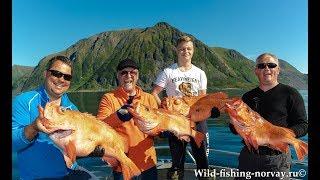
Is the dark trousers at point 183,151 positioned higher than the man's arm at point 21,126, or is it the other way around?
the man's arm at point 21,126

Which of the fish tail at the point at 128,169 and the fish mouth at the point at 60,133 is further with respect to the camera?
the fish tail at the point at 128,169

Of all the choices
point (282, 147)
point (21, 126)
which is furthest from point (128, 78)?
point (282, 147)

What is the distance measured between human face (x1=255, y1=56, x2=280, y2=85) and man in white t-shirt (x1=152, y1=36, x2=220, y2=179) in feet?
2.56

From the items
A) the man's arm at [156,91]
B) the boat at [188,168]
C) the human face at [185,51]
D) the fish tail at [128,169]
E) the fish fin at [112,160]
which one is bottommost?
the boat at [188,168]

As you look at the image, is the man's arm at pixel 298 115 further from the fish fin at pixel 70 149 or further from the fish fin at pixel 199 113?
the fish fin at pixel 70 149

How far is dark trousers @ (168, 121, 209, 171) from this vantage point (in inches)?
239

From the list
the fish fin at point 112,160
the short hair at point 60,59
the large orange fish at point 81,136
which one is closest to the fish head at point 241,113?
the large orange fish at point 81,136

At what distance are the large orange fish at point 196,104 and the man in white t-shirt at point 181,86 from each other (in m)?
0.11

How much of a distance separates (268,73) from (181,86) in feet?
3.79

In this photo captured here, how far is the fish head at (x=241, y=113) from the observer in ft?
18.7

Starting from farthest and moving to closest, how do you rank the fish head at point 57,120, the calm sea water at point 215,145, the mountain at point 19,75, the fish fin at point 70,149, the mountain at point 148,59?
the calm sea water at point 215,145, the mountain at point 19,75, the mountain at point 148,59, the fish fin at point 70,149, the fish head at point 57,120

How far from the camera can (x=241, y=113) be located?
18.7 feet

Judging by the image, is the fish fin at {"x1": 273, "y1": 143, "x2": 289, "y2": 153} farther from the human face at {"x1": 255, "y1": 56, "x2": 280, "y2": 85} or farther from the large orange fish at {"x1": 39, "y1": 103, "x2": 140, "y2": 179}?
the large orange fish at {"x1": 39, "y1": 103, "x2": 140, "y2": 179}
